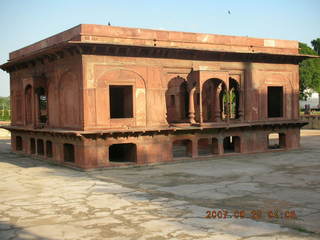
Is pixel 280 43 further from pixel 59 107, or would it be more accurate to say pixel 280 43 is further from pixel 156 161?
pixel 59 107

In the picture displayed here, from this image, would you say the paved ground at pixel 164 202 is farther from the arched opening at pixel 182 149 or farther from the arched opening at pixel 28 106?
the arched opening at pixel 28 106

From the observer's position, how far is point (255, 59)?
20312 millimetres

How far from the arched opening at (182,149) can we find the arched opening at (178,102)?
1.64 metres

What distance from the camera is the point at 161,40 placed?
17.7 m

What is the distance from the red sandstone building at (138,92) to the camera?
53.3 ft

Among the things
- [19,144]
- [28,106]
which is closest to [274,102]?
[28,106]

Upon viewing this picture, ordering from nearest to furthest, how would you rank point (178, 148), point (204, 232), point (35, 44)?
point (204, 232), point (35, 44), point (178, 148)

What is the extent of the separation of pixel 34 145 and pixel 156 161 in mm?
7133

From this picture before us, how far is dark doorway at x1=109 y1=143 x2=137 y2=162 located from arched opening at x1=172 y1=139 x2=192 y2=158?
Answer: 8.33 ft

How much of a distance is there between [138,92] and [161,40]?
8.06 ft

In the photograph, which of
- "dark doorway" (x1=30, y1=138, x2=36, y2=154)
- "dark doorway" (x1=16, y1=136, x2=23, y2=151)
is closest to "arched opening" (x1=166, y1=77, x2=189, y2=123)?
"dark doorway" (x1=30, y1=138, x2=36, y2=154)

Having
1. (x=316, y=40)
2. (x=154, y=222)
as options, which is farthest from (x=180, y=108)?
(x=316, y=40)

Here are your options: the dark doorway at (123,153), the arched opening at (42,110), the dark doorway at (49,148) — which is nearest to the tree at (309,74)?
the arched opening at (42,110)

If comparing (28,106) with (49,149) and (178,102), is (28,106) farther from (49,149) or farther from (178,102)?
(178,102)
